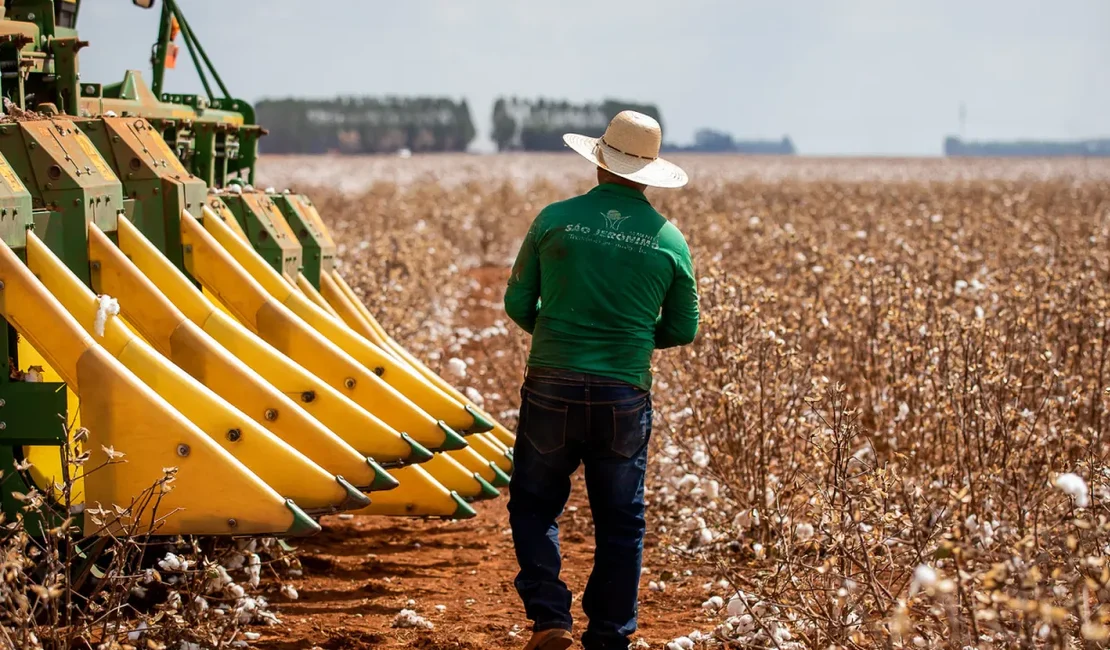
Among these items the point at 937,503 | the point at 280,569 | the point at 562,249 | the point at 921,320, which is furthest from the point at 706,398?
the point at 562,249

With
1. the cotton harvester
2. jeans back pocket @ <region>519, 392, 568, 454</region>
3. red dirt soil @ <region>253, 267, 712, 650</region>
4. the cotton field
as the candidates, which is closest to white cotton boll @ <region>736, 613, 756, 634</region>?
the cotton field

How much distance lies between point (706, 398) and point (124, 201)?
314cm

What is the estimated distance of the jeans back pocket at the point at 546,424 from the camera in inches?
173

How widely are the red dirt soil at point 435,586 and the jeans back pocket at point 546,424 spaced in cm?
78

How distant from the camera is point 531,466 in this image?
4.50 m

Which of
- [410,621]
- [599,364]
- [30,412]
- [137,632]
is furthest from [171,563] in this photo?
[599,364]

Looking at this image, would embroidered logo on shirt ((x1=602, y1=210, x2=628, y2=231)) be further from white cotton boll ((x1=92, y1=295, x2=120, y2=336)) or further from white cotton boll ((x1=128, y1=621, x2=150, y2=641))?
white cotton boll ((x1=128, y1=621, x2=150, y2=641))

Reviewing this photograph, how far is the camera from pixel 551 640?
14.5 feet

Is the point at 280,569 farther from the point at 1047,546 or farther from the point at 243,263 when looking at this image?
the point at 1047,546

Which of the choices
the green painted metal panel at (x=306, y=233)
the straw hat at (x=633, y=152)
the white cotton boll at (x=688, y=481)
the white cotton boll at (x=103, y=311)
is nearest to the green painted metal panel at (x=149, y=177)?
the green painted metal panel at (x=306, y=233)

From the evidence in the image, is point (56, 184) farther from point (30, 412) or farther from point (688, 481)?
point (688, 481)

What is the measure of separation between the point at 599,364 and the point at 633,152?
29.7 inches

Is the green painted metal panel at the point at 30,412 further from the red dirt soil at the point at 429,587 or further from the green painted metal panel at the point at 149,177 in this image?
the green painted metal panel at the point at 149,177

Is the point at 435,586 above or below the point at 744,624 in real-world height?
below
